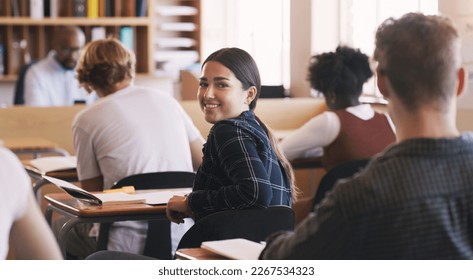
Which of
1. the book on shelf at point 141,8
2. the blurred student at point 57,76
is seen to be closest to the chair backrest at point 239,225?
the blurred student at point 57,76

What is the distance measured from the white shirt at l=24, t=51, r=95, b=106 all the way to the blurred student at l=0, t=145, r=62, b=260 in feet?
16.4

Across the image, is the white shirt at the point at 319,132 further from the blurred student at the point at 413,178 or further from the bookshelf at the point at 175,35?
the bookshelf at the point at 175,35

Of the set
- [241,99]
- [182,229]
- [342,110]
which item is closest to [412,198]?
[241,99]

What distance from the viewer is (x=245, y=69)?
253 cm

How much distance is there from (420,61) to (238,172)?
41.3 inches

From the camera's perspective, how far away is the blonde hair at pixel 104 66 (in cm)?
334

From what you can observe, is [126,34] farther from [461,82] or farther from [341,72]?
[461,82]

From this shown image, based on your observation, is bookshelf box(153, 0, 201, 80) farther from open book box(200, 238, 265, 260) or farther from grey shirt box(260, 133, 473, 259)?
grey shirt box(260, 133, 473, 259)

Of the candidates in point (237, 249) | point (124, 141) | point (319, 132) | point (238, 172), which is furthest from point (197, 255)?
point (319, 132)

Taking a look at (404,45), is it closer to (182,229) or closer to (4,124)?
(182,229)

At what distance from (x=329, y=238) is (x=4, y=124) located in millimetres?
3567

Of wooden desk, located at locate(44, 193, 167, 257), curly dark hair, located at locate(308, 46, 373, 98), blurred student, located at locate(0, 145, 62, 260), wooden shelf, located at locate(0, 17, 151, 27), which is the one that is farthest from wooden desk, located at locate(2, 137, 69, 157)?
wooden shelf, located at locate(0, 17, 151, 27)

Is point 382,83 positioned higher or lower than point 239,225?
higher

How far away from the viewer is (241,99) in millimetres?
2537
